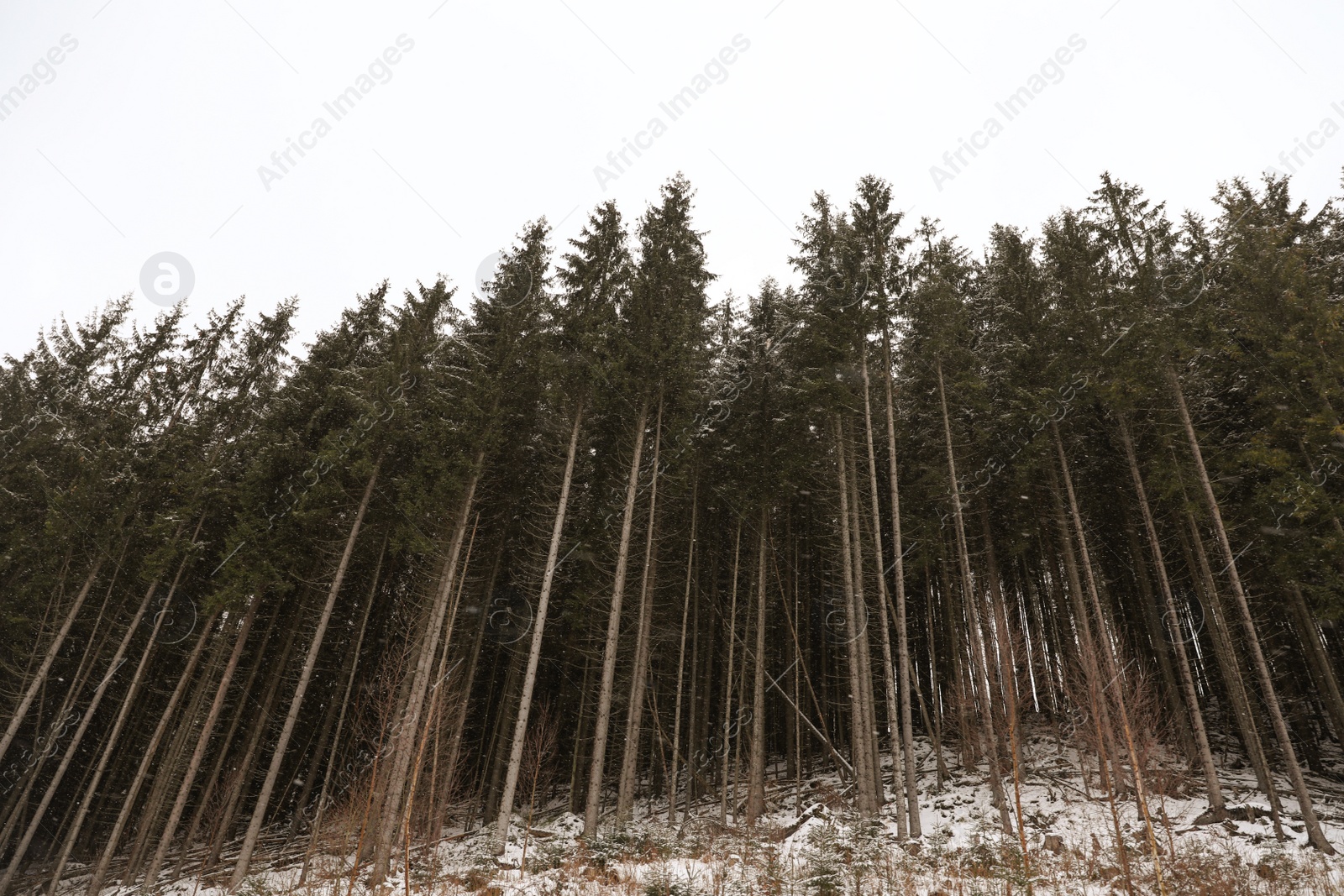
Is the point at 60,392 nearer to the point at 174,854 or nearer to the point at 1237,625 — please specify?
the point at 174,854

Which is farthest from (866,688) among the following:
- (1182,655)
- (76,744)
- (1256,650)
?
(76,744)

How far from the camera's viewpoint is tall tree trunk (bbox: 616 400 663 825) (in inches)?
619

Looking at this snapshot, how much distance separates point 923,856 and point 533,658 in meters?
8.16

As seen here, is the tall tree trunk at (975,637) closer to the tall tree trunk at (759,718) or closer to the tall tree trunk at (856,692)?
the tall tree trunk at (856,692)

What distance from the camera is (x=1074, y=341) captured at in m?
17.3

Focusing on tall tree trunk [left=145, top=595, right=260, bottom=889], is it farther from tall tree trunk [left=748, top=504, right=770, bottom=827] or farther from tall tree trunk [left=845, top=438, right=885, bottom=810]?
tall tree trunk [left=845, top=438, right=885, bottom=810]

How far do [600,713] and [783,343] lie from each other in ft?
38.8

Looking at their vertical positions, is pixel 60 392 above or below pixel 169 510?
above

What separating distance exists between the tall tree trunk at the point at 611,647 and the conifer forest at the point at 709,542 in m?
0.10

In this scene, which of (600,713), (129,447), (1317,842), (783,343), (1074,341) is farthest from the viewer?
(783,343)

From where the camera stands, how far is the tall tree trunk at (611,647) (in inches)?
511

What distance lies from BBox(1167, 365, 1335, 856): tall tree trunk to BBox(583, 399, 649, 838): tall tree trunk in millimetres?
12586

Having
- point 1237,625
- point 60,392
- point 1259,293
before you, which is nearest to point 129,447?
point 60,392

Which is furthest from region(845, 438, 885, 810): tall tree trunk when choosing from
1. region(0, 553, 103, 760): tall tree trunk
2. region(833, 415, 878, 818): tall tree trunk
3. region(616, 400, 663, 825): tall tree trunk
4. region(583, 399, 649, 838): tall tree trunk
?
region(0, 553, 103, 760): tall tree trunk
